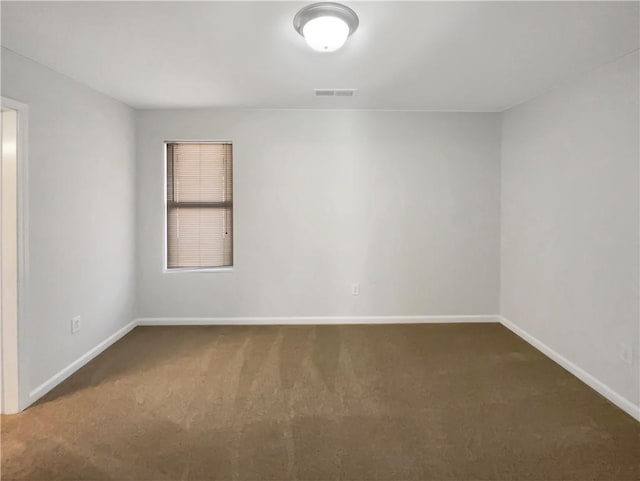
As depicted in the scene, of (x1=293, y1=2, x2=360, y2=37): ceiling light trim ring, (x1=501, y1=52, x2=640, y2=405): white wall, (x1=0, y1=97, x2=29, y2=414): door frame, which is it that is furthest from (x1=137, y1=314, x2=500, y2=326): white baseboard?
(x1=293, y1=2, x2=360, y2=37): ceiling light trim ring

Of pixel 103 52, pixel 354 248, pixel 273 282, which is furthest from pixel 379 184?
pixel 103 52

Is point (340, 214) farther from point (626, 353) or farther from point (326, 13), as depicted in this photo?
point (626, 353)

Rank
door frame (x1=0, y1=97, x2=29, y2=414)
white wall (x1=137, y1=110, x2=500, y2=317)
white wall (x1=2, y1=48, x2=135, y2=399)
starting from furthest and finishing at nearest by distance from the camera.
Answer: white wall (x1=137, y1=110, x2=500, y2=317)
white wall (x1=2, y1=48, x2=135, y2=399)
door frame (x1=0, y1=97, x2=29, y2=414)

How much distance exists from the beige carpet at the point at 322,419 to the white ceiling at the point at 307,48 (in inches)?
94.0

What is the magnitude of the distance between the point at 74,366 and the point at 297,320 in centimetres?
213

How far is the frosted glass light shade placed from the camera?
74.7 inches

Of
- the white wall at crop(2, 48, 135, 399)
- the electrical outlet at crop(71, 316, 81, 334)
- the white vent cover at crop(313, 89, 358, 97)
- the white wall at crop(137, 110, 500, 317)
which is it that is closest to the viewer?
the white wall at crop(2, 48, 135, 399)

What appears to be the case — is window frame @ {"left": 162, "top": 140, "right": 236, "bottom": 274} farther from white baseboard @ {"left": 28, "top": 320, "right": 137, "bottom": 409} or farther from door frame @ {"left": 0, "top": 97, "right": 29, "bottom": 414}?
door frame @ {"left": 0, "top": 97, "right": 29, "bottom": 414}

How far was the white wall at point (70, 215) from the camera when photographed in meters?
2.49

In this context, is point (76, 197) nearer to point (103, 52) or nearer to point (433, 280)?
point (103, 52)

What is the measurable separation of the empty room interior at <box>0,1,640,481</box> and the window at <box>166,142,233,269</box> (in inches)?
1.0

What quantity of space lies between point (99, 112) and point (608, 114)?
4176 mm

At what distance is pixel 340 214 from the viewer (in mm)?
4105

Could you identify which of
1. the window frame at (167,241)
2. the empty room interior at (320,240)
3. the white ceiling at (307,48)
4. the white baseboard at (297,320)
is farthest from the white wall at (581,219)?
the window frame at (167,241)
